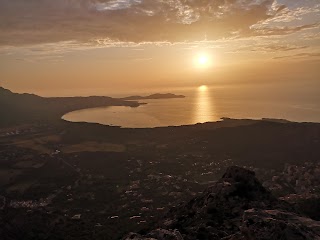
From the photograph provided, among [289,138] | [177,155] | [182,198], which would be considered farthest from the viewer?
[289,138]

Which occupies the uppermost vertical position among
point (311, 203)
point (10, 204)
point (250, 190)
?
point (250, 190)

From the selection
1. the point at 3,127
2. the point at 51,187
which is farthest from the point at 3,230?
the point at 3,127

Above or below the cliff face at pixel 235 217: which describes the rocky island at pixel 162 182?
below

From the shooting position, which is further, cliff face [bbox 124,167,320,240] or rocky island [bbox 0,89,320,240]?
rocky island [bbox 0,89,320,240]

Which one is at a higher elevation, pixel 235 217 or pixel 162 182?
pixel 235 217

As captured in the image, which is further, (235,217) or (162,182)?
(162,182)

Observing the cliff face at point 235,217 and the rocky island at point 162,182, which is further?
the rocky island at point 162,182

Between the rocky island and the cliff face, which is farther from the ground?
the cliff face

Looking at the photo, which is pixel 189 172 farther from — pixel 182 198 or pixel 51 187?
pixel 51 187
